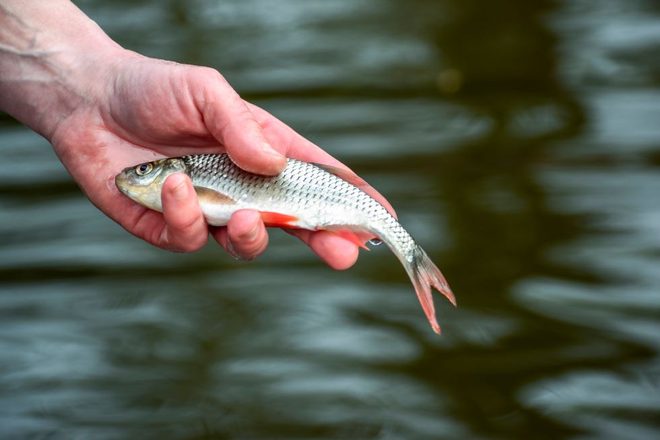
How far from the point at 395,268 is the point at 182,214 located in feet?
6.21

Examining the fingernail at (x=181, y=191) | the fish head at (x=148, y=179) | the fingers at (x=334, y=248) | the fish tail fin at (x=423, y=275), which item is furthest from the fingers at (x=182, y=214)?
the fish tail fin at (x=423, y=275)

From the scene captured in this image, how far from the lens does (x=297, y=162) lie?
311 cm

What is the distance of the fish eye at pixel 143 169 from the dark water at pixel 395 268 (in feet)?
3.89

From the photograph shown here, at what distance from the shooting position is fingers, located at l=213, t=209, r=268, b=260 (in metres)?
3.02

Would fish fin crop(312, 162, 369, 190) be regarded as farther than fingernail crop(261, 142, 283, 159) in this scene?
Yes

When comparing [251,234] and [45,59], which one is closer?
[251,234]

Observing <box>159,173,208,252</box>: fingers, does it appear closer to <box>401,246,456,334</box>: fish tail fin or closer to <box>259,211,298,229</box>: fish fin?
<box>259,211,298,229</box>: fish fin

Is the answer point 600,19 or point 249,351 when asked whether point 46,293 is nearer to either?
point 249,351

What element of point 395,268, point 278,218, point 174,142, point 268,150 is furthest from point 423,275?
point 395,268

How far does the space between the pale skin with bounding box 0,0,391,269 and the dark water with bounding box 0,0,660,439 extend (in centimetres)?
101

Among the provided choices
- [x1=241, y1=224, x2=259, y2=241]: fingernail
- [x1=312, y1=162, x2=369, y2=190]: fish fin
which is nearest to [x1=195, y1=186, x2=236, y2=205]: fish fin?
[x1=241, y1=224, x2=259, y2=241]: fingernail

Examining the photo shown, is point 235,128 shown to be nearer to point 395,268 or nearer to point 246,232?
point 246,232

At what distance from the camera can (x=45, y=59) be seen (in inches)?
139

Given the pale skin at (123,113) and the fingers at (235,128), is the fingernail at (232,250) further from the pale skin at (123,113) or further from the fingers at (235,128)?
the fingers at (235,128)
